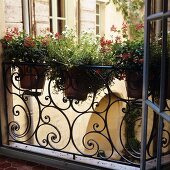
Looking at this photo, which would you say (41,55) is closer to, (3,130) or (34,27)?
(3,130)

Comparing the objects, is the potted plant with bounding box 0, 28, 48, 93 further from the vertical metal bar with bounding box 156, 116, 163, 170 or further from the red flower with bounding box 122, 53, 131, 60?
the vertical metal bar with bounding box 156, 116, 163, 170

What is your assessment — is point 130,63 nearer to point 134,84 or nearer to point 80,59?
point 134,84

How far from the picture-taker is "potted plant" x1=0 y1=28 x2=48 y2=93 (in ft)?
7.84

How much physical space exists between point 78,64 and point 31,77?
0.52 metres

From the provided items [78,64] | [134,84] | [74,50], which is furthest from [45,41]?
[134,84]

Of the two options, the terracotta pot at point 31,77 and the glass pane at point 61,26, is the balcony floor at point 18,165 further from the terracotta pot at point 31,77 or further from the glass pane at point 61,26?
the glass pane at point 61,26

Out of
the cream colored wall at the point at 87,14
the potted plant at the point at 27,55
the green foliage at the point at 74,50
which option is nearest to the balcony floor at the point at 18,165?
the potted plant at the point at 27,55

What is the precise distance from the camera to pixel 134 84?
2.05m

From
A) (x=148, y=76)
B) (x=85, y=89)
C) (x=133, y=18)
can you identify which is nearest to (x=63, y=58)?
(x=85, y=89)

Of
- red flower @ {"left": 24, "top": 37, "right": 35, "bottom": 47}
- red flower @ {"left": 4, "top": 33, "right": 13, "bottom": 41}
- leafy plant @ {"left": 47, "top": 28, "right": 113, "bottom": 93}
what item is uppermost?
red flower @ {"left": 4, "top": 33, "right": 13, "bottom": 41}

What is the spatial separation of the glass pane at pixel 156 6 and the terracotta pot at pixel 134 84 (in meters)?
0.56

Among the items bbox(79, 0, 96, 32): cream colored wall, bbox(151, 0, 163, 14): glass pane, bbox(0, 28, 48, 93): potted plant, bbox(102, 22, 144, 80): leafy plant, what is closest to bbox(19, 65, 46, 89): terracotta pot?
bbox(0, 28, 48, 93): potted plant

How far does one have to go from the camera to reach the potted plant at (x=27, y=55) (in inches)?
94.0

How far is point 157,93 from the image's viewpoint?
→ 1520mm
